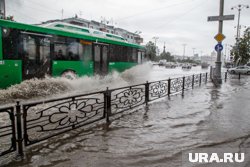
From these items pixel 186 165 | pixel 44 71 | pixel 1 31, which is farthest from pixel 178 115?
pixel 1 31

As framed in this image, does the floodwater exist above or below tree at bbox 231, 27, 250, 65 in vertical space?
below

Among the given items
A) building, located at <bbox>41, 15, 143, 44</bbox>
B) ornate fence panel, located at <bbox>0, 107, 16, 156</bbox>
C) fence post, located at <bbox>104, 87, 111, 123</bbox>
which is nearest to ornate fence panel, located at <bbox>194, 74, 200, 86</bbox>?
fence post, located at <bbox>104, 87, 111, 123</bbox>

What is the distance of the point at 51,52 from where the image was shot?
9.79 m

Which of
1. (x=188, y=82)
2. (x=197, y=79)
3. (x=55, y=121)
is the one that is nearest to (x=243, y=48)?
(x=197, y=79)

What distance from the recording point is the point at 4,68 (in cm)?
794

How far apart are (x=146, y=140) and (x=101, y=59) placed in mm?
9111

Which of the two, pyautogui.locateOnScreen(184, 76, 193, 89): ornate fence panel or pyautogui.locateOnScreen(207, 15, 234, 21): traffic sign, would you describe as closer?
pyautogui.locateOnScreen(184, 76, 193, 89): ornate fence panel

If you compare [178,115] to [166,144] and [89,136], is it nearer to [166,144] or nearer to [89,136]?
[166,144]

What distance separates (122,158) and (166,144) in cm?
116

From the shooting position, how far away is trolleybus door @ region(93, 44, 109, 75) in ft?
41.3

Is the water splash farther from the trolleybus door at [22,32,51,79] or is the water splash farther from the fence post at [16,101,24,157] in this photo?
the fence post at [16,101,24,157]

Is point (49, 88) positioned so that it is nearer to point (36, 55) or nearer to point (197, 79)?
point (36, 55)

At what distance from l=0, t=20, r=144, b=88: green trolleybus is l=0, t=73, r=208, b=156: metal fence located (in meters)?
2.22

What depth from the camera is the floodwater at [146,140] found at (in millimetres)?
3672
